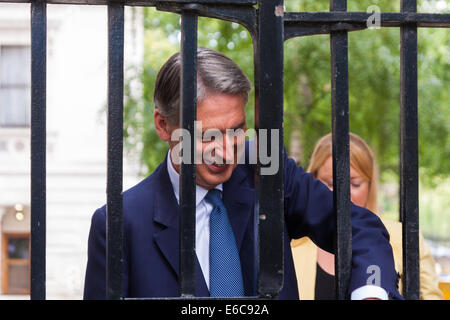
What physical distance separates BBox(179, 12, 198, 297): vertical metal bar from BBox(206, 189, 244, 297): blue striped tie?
18.0 inches

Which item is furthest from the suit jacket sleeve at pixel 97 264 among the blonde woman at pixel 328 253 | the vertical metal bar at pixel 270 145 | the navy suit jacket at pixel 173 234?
the blonde woman at pixel 328 253

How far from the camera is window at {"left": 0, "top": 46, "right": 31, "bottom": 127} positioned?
1252 centimetres

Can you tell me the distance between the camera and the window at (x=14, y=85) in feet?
41.1

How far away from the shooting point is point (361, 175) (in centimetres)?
415

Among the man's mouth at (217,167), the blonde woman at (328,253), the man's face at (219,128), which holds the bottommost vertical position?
the blonde woman at (328,253)

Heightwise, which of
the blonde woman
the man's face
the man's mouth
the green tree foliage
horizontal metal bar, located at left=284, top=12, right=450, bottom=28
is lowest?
the blonde woman

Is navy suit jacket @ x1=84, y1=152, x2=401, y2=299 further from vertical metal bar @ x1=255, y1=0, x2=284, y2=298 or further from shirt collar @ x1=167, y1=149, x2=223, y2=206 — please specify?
vertical metal bar @ x1=255, y1=0, x2=284, y2=298

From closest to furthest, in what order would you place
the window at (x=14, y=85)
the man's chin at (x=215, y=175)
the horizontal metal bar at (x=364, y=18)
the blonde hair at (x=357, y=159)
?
1. the horizontal metal bar at (x=364, y=18)
2. the man's chin at (x=215, y=175)
3. the blonde hair at (x=357, y=159)
4. the window at (x=14, y=85)

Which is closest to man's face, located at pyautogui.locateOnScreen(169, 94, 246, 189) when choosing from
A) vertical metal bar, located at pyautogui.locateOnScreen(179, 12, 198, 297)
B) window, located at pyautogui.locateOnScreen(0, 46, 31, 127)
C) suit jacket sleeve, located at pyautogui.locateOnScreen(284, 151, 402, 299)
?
suit jacket sleeve, located at pyautogui.locateOnScreen(284, 151, 402, 299)

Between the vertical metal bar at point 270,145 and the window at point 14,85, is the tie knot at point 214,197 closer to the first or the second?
the vertical metal bar at point 270,145

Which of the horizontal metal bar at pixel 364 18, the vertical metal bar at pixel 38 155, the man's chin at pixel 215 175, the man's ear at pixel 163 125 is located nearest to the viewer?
the vertical metal bar at pixel 38 155

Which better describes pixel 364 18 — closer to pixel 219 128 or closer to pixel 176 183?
pixel 219 128

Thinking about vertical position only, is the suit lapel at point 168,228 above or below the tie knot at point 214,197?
below

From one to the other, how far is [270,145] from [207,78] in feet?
1.52
